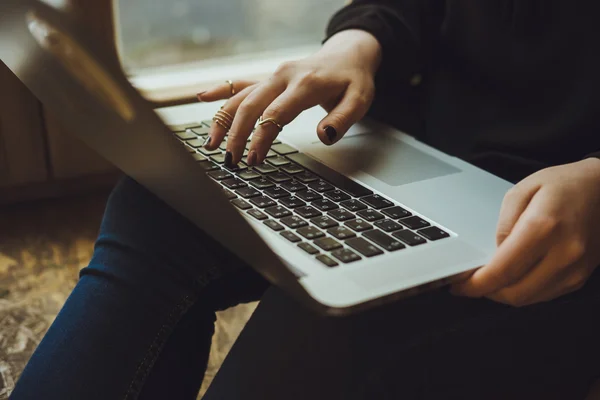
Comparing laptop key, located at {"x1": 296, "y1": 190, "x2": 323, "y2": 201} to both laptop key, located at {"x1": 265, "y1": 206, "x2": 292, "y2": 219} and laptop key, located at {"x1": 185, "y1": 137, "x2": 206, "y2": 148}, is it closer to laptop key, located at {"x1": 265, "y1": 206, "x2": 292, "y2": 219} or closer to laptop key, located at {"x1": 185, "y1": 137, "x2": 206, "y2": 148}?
laptop key, located at {"x1": 265, "y1": 206, "x2": 292, "y2": 219}

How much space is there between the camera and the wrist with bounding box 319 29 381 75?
715 mm

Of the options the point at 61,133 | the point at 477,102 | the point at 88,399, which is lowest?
the point at 61,133

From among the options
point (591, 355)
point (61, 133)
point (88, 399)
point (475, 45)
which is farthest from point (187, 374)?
point (61, 133)

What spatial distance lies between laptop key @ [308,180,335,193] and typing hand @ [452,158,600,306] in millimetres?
158

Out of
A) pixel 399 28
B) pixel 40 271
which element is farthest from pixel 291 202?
pixel 40 271

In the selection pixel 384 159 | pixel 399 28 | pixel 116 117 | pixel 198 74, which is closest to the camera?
pixel 116 117

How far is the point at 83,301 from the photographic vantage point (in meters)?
0.59

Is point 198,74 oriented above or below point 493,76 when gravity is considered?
below

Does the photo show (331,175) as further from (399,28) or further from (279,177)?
(399,28)

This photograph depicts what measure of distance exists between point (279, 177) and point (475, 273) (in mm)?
217

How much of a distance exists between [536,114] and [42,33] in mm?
544

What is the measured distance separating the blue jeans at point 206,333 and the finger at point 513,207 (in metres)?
0.07

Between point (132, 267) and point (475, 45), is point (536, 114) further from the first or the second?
point (132, 267)

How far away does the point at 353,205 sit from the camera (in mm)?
562
